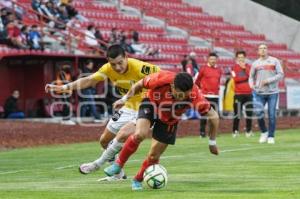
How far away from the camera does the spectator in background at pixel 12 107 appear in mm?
28219

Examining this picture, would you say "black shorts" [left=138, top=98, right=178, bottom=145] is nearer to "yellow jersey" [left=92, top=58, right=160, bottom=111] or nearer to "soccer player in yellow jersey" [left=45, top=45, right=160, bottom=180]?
"soccer player in yellow jersey" [left=45, top=45, right=160, bottom=180]

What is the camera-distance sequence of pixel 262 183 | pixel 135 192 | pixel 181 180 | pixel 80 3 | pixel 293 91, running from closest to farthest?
pixel 135 192
pixel 262 183
pixel 181 180
pixel 293 91
pixel 80 3

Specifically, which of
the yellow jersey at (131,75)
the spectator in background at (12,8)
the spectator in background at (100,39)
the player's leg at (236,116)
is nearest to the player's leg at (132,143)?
the yellow jersey at (131,75)

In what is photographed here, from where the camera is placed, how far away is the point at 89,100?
29.8 meters

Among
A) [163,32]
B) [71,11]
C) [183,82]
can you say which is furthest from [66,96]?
[183,82]

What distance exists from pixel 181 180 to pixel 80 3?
2708cm

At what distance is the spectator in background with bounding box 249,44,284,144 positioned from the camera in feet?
67.9

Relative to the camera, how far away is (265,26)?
47375mm

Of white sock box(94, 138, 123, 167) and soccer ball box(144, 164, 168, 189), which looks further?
white sock box(94, 138, 123, 167)

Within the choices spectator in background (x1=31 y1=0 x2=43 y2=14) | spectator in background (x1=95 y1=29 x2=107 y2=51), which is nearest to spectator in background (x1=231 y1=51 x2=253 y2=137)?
spectator in background (x1=95 y1=29 x2=107 y2=51)

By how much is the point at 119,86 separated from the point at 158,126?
65.3 inches

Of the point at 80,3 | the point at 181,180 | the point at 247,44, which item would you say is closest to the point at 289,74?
the point at 247,44

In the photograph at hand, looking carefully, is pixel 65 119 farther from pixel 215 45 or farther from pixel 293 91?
pixel 215 45

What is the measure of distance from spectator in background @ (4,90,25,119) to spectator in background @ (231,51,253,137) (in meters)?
7.51
